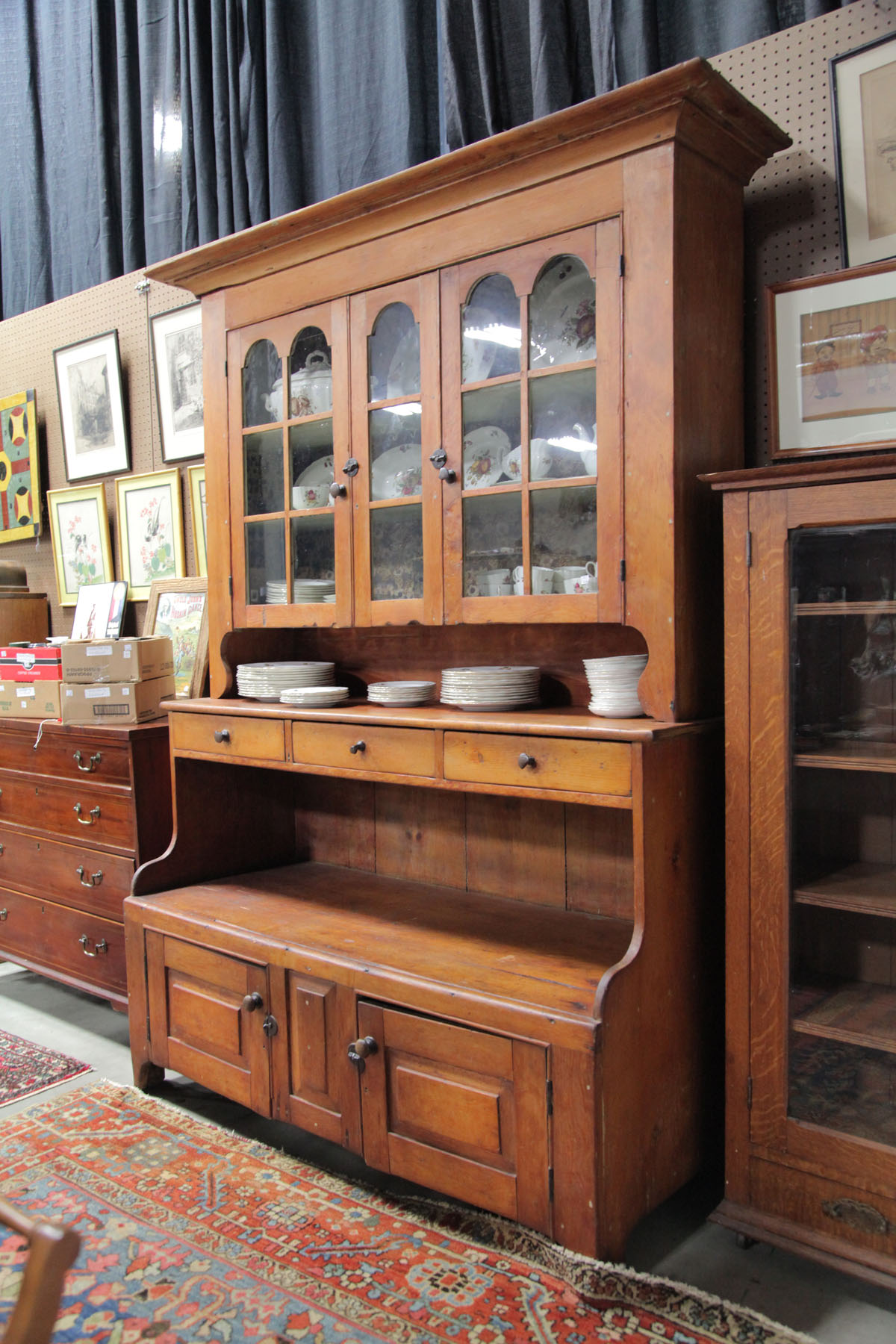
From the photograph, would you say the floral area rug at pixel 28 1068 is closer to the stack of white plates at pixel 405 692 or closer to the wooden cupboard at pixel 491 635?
the wooden cupboard at pixel 491 635

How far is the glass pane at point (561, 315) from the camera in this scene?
6.97 feet

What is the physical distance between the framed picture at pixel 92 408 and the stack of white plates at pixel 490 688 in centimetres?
224

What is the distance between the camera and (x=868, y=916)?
1.92 m

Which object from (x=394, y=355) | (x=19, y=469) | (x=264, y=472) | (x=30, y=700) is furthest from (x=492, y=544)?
(x=19, y=469)

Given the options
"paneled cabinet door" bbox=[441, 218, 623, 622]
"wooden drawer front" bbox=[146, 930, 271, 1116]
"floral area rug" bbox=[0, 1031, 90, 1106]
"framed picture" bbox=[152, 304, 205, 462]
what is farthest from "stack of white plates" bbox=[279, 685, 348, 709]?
"framed picture" bbox=[152, 304, 205, 462]

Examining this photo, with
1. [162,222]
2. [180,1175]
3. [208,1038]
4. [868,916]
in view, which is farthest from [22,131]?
[868,916]

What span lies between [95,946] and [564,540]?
204 centimetres

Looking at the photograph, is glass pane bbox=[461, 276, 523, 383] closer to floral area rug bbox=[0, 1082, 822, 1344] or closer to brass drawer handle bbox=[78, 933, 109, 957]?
floral area rug bbox=[0, 1082, 822, 1344]

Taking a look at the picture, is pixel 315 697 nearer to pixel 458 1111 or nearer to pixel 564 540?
pixel 564 540

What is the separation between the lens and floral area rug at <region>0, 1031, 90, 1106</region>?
9.25 feet

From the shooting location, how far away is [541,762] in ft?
6.77

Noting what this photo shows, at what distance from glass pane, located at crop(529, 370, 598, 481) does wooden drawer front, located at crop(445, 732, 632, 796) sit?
0.57m

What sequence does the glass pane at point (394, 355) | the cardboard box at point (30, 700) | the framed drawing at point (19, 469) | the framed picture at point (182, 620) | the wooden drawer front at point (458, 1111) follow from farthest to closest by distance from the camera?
the framed drawing at point (19, 469), the framed picture at point (182, 620), the cardboard box at point (30, 700), the glass pane at point (394, 355), the wooden drawer front at point (458, 1111)

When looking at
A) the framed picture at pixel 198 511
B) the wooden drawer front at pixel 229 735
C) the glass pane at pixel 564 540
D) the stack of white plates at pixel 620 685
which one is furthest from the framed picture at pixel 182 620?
the stack of white plates at pixel 620 685
